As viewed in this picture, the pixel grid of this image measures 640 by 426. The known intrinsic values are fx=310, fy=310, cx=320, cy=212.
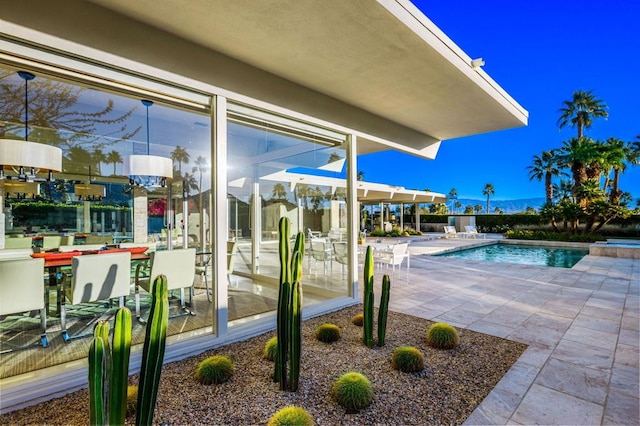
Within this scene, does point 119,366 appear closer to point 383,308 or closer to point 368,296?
point 368,296

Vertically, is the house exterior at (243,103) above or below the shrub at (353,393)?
above

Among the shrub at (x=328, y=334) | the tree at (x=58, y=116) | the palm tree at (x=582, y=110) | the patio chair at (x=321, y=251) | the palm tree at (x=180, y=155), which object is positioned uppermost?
the palm tree at (x=582, y=110)

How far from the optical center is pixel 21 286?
120 inches

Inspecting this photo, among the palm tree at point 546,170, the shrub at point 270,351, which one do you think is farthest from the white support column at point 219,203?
the palm tree at point 546,170

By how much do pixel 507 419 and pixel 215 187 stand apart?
3.35m

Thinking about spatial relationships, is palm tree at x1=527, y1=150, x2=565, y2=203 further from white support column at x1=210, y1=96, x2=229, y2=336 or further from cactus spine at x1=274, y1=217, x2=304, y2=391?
cactus spine at x1=274, y1=217, x2=304, y2=391

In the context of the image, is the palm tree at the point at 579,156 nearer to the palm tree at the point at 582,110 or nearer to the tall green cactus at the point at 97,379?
the palm tree at the point at 582,110

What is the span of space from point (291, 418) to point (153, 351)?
996 millimetres

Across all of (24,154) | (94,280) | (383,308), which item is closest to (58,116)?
(24,154)

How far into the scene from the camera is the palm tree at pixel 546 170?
2784 cm

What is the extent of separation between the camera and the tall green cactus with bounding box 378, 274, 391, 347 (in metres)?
3.18

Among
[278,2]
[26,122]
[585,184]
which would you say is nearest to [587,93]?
[585,184]

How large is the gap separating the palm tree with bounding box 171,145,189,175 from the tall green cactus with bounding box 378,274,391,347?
5348mm

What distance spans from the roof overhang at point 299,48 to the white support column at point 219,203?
36 centimetres
